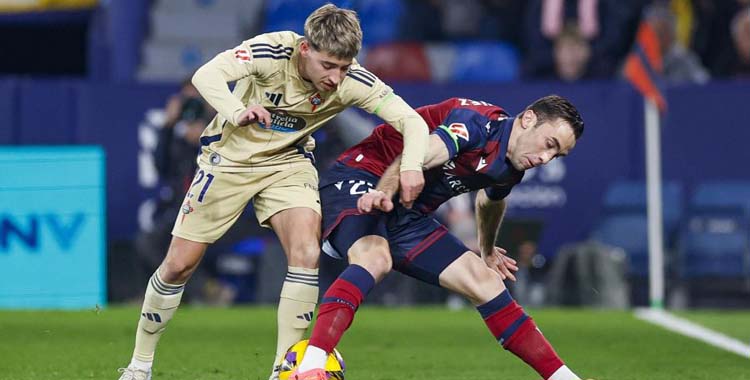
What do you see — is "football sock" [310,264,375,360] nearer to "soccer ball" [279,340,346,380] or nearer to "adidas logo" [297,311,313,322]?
"soccer ball" [279,340,346,380]

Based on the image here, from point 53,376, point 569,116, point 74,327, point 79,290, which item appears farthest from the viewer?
point 79,290

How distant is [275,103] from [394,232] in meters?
0.81

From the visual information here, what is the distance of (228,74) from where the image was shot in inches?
260

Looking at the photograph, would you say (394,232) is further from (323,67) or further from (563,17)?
(563,17)

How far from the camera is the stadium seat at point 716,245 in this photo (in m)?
13.3

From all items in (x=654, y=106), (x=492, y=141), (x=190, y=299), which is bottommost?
(x=190, y=299)

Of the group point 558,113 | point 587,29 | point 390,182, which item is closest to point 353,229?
point 390,182

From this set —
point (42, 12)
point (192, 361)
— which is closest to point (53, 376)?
point (192, 361)

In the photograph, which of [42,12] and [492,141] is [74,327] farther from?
[42,12]

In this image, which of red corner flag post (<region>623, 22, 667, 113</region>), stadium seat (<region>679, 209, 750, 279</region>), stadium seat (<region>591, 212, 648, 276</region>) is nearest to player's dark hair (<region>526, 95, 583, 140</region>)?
red corner flag post (<region>623, 22, 667, 113</region>)

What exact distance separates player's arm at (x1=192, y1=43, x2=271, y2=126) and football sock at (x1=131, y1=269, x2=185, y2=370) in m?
0.96

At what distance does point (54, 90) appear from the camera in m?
13.6

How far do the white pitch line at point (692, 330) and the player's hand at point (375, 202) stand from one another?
372 cm

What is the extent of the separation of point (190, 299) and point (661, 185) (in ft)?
14.4
